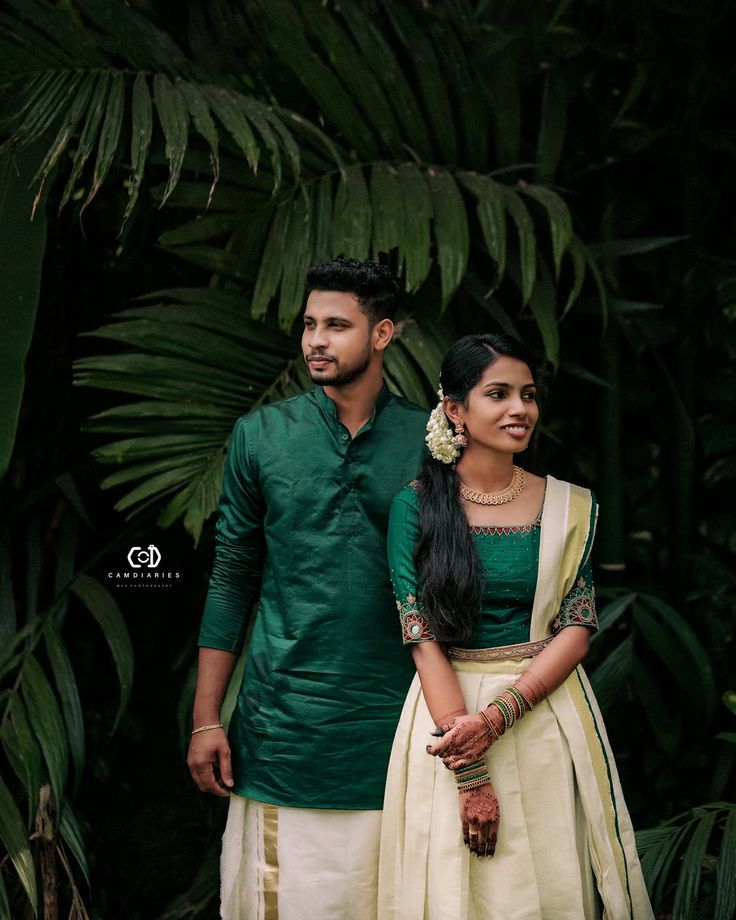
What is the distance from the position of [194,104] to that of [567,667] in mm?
1344

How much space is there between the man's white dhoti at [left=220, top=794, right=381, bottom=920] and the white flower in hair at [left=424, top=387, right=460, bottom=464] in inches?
24.6

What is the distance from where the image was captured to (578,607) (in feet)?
5.60

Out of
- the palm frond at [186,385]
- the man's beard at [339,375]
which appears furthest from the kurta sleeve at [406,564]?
the palm frond at [186,385]

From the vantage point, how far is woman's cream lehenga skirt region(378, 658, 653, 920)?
1.63 metres

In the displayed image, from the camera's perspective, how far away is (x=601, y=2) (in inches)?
120

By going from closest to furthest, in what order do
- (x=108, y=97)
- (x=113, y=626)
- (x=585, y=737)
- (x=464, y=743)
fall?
(x=464, y=743) → (x=585, y=737) → (x=108, y=97) → (x=113, y=626)

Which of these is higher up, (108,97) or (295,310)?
(108,97)

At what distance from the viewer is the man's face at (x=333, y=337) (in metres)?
1.75

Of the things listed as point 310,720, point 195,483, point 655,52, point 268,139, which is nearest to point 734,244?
point 655,52

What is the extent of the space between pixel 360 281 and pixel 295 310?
490mm

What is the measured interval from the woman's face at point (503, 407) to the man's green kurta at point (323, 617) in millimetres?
204

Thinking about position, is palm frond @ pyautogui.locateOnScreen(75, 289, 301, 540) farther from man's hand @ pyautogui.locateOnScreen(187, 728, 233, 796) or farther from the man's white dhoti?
the man's white dhoti

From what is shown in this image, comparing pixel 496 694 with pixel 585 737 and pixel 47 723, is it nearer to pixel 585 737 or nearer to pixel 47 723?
pixel 585 737

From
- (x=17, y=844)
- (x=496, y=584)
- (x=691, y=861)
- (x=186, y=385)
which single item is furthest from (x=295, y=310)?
(x=691, y=861)
